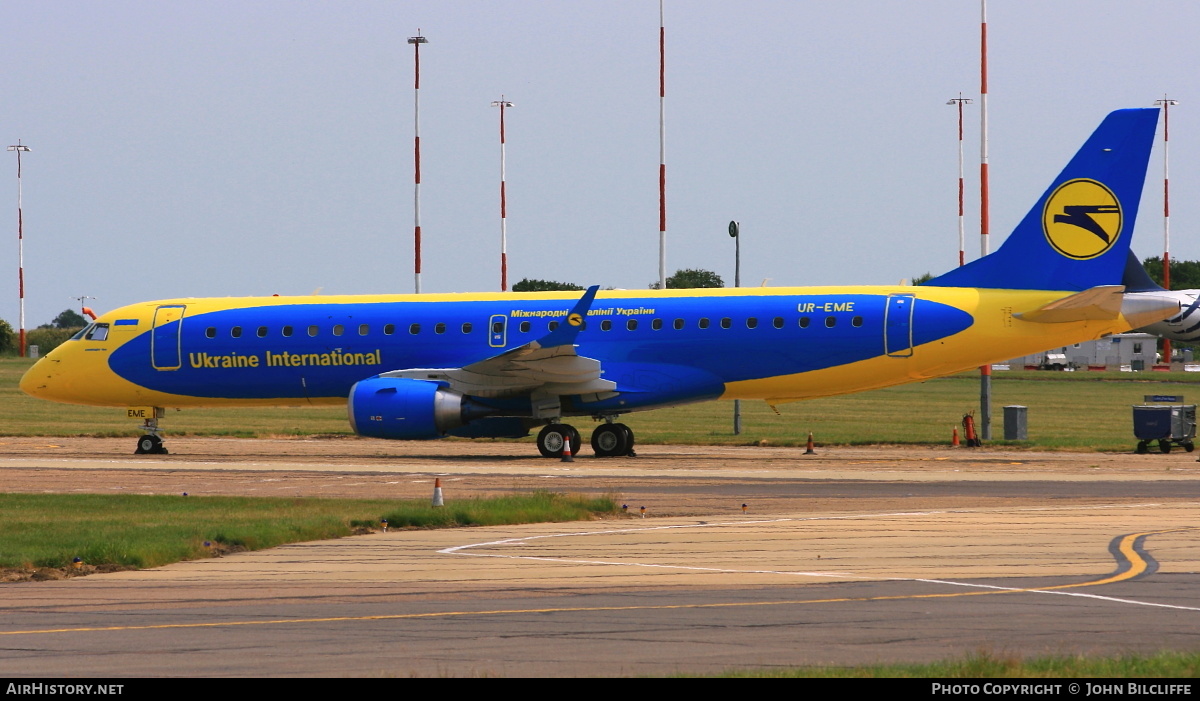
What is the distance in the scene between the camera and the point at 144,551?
47.9 feet

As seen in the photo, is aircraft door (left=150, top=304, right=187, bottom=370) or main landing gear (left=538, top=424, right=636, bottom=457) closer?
main landing gear (left=538, top=424, right=636, bottom=457)

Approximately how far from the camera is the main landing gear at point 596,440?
1199 inches

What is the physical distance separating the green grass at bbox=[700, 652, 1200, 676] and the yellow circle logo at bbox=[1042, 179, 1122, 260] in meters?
20.9

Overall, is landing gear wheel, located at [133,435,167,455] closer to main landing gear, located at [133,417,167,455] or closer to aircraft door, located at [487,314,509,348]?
main landing gear, located at [133,417,167,455]

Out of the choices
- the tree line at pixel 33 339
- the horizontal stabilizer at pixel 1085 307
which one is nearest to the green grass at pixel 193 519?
the horizontal stabilizer at pixel 1085 307

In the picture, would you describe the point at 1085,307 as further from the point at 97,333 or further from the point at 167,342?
the point at 97,333

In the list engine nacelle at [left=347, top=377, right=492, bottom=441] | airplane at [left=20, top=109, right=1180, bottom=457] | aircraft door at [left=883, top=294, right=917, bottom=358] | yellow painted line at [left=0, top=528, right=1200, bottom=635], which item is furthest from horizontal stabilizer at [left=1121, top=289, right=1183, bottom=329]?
yellow painted line at [left=0, top=528, right=1200, bottom=635]

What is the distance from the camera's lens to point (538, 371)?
2934 centimetres

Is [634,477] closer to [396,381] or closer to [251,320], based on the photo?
[396,381]

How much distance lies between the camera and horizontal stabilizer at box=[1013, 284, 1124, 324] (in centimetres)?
2717

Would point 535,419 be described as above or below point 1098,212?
below

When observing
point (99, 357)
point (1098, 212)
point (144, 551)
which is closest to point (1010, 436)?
point (1098, 212)
